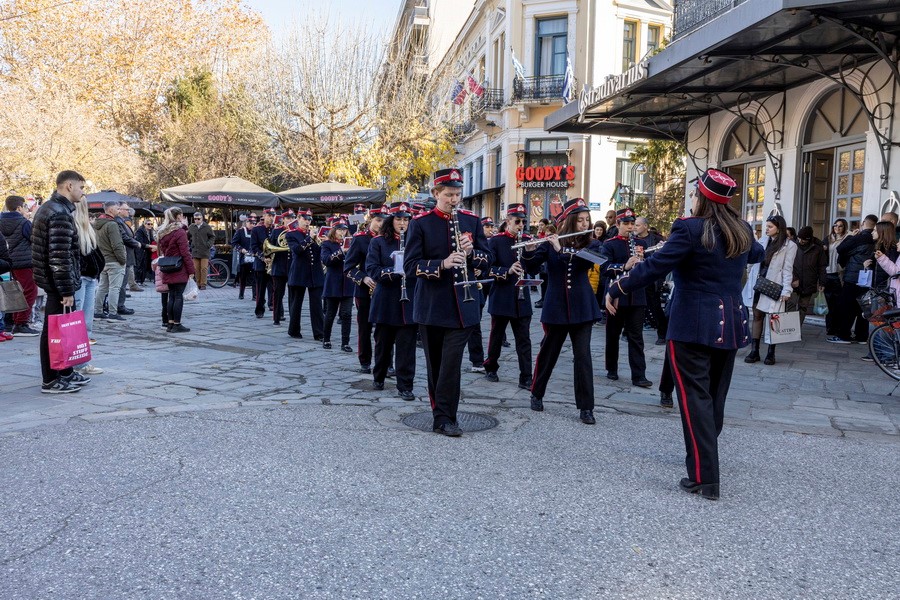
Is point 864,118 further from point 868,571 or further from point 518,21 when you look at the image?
point 518,21

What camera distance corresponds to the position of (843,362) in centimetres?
944

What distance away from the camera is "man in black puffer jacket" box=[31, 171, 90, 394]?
6.71 m

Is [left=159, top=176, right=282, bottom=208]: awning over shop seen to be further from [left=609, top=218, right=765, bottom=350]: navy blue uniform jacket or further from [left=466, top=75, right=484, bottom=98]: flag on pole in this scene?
[left=609, top=218, right=765, bottom=350]: navy blue uniform jacket

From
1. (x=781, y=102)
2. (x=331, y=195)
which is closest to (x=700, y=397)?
(x=781, y=102)

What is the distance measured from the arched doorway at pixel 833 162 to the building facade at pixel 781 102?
0.7 inches

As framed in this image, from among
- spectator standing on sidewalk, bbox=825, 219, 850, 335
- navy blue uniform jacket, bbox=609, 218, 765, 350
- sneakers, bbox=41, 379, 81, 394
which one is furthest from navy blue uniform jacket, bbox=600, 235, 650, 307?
sneakers, bbox=41, 379, 81, 394

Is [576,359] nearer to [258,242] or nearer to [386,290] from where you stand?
[386,290]

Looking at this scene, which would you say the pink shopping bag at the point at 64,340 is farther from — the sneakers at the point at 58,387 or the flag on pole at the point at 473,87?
the flag on pole at the point at 473,87

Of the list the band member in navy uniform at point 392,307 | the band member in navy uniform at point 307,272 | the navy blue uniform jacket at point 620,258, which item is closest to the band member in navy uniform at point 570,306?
the band member in navy uniform at point 392,307

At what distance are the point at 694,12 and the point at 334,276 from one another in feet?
28.8

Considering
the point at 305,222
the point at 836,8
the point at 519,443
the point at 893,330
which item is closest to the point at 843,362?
the point at 893,330

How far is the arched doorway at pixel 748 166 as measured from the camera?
14.6 m

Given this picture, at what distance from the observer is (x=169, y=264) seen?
1096cm

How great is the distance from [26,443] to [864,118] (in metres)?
12.0
